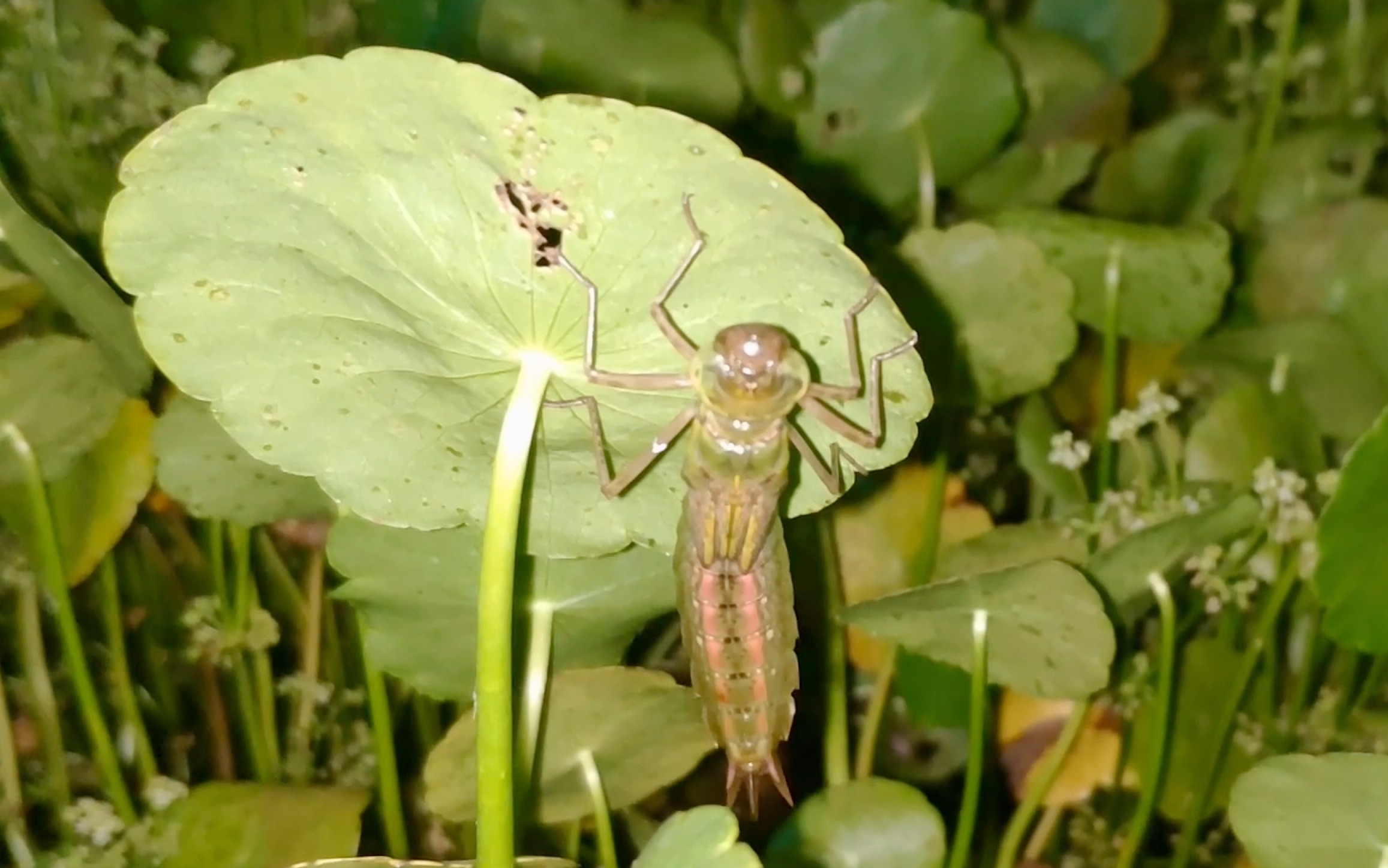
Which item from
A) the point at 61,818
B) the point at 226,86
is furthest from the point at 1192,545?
the point at 61,818

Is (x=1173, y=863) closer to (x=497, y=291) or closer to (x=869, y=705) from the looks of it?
(x=869, y=705)

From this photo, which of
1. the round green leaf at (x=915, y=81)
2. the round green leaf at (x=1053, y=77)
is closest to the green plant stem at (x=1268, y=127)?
the round green leaf at (x=1053, y=77)

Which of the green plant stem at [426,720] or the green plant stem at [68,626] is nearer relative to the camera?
the green plant stem at [68,626]

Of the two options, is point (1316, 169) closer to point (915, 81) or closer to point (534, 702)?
point (915, 81)

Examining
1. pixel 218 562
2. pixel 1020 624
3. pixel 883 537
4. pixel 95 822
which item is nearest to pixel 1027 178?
pixel 883 537

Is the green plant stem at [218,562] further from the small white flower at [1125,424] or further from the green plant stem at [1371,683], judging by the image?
the green plant stem at [1371,683]
